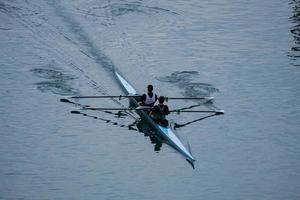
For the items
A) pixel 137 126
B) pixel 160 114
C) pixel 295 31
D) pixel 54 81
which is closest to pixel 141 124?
pixel 137 126

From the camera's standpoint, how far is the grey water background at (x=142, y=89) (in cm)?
2825

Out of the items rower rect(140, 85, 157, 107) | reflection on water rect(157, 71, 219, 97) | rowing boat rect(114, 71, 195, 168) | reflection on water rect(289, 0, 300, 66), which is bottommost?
rowing boat rect(114, 71, 195, 168)

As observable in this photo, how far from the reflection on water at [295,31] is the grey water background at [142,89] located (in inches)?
4.2

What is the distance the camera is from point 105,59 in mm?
39344

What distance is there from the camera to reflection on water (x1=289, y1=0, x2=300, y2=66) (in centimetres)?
4103

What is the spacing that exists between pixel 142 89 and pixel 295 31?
1449cm

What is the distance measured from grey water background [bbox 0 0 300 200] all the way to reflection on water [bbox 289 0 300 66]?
11 cm

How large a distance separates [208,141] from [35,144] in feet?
28.2

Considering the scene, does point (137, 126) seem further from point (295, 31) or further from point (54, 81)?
point (295, 31)

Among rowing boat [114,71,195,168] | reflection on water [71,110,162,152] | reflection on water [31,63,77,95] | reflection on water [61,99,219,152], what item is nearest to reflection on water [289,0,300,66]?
reflection on water [61,99,219,152]

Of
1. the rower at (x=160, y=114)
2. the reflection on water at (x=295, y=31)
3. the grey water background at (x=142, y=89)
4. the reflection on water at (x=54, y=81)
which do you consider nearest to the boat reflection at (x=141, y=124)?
the grey water background at (x=142, y=89)

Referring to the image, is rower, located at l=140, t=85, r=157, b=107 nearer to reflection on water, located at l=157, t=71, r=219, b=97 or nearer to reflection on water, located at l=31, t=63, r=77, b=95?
reflection on water, located at l=157, t=71, r=219, b=97

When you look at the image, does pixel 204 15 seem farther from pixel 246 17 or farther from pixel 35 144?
pixel 35 144

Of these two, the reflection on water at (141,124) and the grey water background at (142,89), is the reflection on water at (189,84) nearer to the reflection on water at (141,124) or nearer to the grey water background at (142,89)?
the grey water background at (142,89)
